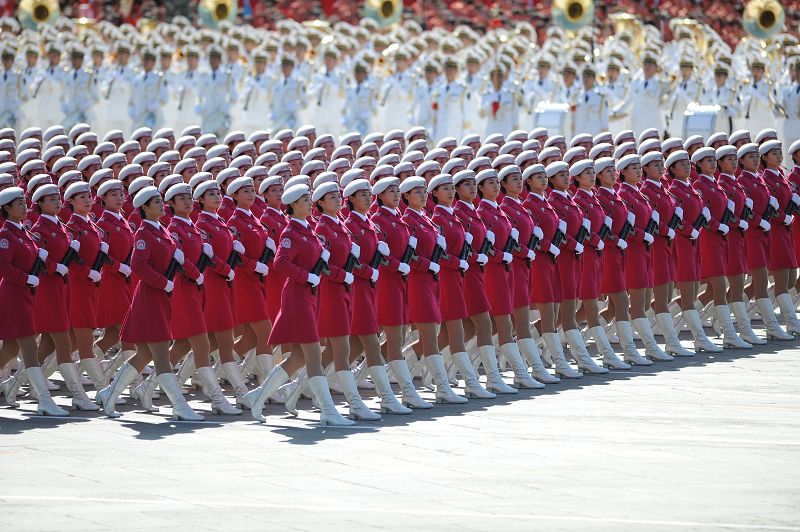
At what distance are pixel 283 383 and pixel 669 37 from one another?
23183mm

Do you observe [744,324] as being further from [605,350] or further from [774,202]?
[605,350]

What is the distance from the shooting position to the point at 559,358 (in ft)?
53.9

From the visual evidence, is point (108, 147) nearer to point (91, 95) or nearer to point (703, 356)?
point (703, 356)

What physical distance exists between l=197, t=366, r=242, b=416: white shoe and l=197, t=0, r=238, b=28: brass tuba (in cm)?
2239

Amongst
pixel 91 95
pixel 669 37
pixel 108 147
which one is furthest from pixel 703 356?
pixel 669 37

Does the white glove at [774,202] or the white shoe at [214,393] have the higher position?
the white glove at [774,202]

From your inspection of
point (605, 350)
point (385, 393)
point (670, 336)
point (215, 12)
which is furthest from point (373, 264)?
point (215, 12)

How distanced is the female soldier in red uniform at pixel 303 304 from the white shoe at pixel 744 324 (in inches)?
216

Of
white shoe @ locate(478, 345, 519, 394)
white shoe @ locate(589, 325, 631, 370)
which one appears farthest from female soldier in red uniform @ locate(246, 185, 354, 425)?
white shoe @ locate(589, 325, 631, 370)

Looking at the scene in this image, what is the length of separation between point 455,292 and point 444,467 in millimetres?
3003

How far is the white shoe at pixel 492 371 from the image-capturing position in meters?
15.6

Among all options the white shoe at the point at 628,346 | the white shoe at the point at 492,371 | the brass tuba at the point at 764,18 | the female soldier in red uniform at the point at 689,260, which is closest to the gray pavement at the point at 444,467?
the white shoe at the point at 492,371

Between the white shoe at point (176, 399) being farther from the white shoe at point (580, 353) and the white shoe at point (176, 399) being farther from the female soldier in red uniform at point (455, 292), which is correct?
the white shoe at point (580, 353)

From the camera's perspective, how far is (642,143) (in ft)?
60.8
